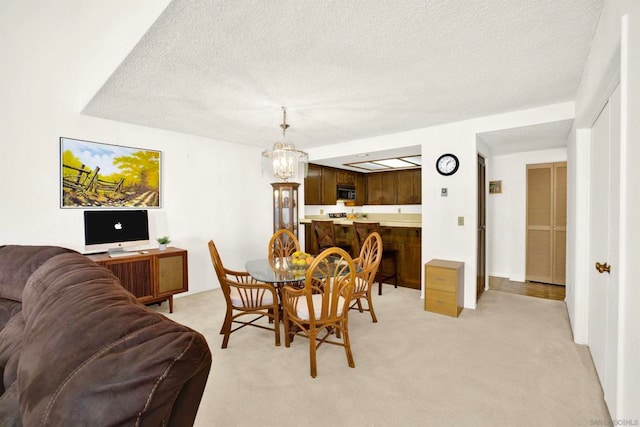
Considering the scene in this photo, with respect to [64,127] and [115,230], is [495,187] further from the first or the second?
[64,127]

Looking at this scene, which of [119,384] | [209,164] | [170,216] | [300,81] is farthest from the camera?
[209,164]

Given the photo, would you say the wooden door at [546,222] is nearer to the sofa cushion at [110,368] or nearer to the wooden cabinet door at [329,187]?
the wooden cabinet door at [329,187]

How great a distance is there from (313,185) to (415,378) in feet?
13.2

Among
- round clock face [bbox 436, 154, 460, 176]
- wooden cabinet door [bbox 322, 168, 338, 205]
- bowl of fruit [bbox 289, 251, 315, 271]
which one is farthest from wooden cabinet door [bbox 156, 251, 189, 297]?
round clock face [bbox 436, 154, 460, 176]

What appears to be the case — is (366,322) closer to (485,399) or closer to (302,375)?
(302,375)

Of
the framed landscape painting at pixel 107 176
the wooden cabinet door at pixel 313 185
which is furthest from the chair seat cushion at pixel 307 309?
the wooden cabinet door at pixel 313 185

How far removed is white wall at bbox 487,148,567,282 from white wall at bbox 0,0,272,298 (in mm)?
4556

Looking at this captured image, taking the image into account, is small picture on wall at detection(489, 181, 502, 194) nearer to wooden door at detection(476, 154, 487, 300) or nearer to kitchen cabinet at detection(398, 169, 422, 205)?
wooden door at detection(476, 154, 487, 300)

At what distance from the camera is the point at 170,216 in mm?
3871

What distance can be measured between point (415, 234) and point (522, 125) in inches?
73.6

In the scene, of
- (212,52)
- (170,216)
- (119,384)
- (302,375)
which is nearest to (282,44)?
(212,52)

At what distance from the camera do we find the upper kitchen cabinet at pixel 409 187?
601cm

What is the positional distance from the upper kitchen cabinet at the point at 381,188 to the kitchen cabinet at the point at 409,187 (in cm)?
11

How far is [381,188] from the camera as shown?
657 centimetres
